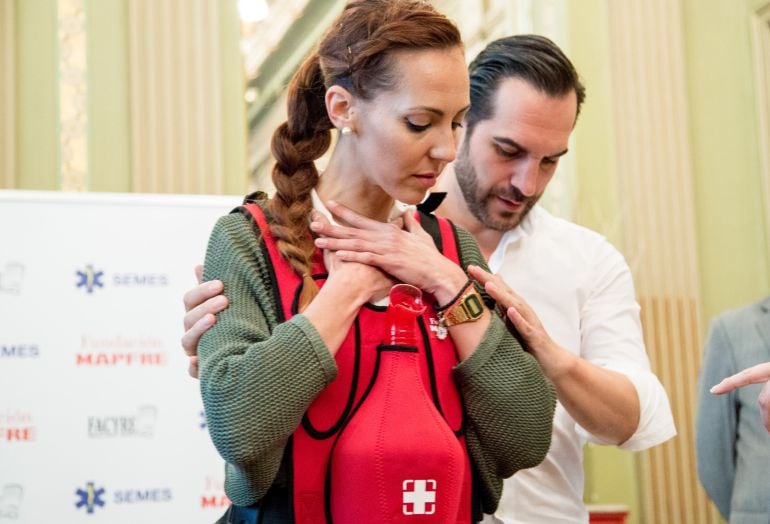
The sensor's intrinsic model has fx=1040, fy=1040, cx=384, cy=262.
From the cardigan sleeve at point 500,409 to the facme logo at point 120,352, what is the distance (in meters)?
2.08

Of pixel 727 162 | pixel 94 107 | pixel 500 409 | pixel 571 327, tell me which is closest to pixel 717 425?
pixel 571 327

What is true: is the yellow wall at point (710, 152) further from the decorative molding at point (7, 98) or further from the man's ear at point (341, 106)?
the man's ear at point (341, 106)

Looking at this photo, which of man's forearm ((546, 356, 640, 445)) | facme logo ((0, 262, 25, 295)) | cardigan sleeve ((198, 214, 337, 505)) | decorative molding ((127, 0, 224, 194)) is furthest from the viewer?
decorative molding ((127, 0, 224, 194))

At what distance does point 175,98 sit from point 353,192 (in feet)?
10.4

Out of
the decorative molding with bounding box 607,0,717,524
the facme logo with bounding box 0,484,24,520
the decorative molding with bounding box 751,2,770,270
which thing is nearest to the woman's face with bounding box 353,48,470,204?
the facme logo with bounding box 0,484,24,520

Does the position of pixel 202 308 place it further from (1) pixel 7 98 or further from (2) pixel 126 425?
(1) pixel 7 98

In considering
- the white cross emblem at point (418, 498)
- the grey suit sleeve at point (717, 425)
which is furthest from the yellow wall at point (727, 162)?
the white cross emblem at point (418, 498)

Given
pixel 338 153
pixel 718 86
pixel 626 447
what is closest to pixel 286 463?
→ pixel 338 153

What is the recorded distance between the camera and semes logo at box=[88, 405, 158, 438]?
10.9ft

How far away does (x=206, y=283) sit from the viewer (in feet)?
4.98

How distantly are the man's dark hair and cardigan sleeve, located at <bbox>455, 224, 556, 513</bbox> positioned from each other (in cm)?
94

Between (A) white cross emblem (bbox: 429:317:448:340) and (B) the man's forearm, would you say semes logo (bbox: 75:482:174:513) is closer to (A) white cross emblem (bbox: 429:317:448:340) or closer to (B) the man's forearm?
(B) the man's forearm

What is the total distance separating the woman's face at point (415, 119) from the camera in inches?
59.1

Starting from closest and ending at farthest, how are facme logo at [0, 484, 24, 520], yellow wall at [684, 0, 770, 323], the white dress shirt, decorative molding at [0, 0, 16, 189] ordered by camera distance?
the white dress shirt → facme logo at [0, 484, 24, 520] → decorative molding at [0, 0, 16, 189] → yellow wall at [684, 0, 770, 323]
